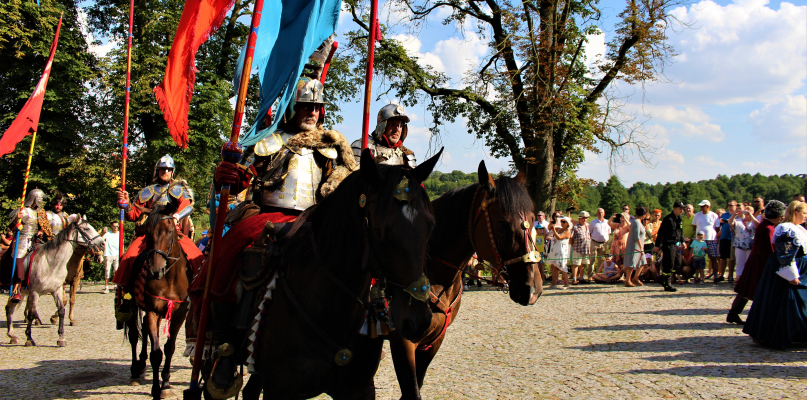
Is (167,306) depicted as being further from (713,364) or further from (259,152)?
(713,364)

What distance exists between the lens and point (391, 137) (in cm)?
520

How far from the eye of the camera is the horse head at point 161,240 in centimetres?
638

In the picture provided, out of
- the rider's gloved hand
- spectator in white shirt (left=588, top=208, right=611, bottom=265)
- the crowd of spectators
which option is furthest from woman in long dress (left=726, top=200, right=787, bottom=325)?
the rider's gloved hand

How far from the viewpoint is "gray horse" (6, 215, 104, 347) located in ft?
30.7

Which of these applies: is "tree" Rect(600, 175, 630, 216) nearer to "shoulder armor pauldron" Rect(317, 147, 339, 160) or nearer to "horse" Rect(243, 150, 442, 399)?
"shoulder armor pauldron" Rect(317, 147, 339, 160)

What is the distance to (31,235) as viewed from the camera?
10281 mm

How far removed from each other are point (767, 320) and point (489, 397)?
14.9ft

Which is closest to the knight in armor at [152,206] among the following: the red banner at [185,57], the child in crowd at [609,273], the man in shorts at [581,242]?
the red banner at [185,57]

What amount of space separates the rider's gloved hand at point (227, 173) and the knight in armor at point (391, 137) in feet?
6.56

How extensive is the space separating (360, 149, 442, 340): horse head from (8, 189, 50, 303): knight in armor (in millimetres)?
9862

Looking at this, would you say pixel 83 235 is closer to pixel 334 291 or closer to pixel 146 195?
pixel 146 195

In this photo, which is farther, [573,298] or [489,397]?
[573,298]

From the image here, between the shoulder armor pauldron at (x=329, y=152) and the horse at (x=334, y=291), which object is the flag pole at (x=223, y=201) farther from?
the shoulder armor pauldron at (x=329, y=152)

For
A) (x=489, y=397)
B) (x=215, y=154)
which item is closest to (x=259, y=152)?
(x=489, y=397)
